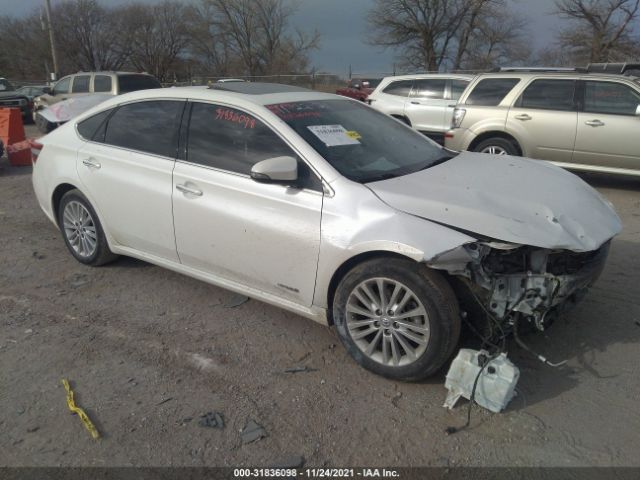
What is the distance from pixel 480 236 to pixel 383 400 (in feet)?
3.56

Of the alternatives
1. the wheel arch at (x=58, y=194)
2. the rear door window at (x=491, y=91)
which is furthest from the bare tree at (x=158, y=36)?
the wheel arch at (x=58, y=194)

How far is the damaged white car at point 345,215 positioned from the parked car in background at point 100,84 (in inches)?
407

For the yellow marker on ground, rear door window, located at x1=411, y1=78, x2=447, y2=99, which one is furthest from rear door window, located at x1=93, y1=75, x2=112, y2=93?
the yellow marker on ground

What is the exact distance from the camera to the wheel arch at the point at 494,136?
8.13 meters

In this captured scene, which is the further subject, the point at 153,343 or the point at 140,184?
the point at 140,184

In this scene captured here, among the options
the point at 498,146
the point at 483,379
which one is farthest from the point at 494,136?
the point at 483,379

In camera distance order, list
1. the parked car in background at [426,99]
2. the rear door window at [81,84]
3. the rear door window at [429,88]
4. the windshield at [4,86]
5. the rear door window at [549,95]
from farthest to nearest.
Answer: the windshield at [4,86]
the rear door window at [81,84]
the rear door window at [429,88]
the parked car in background at [426,99]
the rear door window at [549,95]

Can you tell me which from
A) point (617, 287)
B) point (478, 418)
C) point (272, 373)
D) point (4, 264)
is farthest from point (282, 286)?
point (4, 264)

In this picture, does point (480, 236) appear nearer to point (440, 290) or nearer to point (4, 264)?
point (440, 290)

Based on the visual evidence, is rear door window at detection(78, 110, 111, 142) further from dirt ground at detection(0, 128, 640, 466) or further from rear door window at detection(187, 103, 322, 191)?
dirt ground at detection(0, 128, 640, 466)

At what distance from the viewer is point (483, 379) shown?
2756 millimetres

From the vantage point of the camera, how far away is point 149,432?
8.78 ft

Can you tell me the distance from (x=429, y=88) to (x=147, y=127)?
8346mm

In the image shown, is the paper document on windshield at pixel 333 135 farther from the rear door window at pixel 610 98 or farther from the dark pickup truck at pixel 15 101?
the dark pickup truck at pixel 15 101
